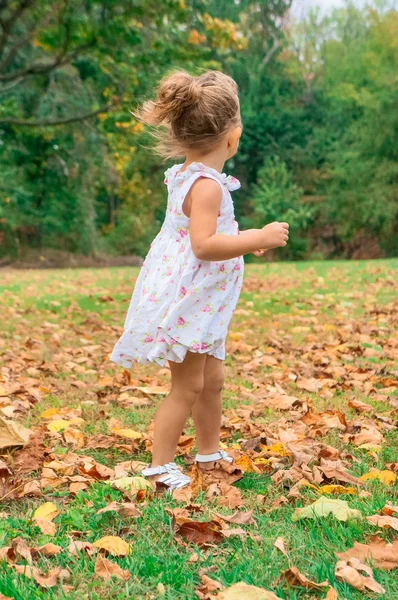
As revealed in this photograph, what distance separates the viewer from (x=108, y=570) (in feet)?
6.10

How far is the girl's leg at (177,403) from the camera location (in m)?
2.65

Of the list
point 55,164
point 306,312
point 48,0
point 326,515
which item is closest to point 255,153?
point 55,164

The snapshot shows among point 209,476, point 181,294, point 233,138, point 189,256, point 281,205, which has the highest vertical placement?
point 281,205

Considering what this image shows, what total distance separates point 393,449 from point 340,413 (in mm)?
452

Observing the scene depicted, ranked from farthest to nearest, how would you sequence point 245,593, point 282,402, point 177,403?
point 282,402 → point 177,403 → point 245,593

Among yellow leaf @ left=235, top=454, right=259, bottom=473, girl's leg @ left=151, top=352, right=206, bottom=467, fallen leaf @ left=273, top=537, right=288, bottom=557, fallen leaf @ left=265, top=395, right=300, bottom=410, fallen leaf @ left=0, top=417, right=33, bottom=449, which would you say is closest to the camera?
fallen leaf @ left=273, top=537, right=288, bottom=557

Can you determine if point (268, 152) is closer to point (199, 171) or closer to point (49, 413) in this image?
point (49, 413)

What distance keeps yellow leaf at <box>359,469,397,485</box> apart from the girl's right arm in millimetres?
900

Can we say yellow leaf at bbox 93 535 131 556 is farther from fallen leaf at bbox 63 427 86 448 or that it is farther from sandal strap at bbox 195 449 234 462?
fallen leaf at bbox 63 427 86 448

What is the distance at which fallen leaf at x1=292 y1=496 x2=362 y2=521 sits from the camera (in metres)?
2.14

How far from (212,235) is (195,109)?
0.47 metres

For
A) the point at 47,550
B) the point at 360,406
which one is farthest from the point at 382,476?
the point at 47,550

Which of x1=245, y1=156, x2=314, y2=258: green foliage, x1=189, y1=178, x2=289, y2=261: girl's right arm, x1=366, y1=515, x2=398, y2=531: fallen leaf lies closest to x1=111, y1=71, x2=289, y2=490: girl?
x1=189, y1=178, x2=289, y2=261: girl's right arm

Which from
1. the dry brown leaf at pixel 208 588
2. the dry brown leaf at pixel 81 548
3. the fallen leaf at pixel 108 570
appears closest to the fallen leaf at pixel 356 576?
the dry brown leaf at pixel 208 588
